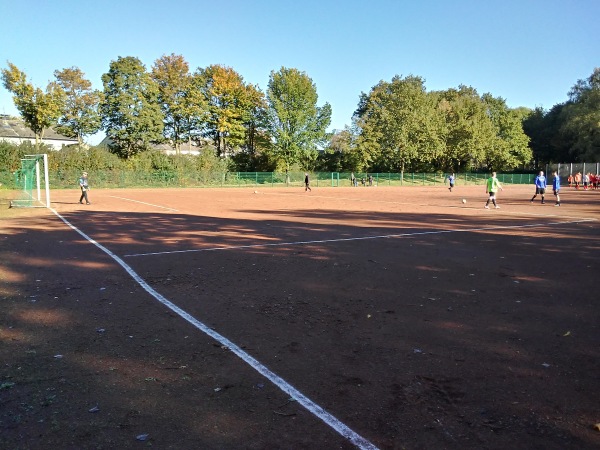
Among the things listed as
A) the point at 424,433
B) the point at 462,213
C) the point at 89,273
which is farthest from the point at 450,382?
the point at 462,213

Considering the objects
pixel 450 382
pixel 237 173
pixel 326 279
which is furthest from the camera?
pixel 237 173

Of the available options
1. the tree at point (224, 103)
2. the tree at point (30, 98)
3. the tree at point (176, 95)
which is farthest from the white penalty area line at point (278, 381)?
the tree at point (224, 103)

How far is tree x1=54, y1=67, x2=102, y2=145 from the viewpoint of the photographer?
177 ft

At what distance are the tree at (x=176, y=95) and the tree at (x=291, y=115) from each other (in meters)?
10.4

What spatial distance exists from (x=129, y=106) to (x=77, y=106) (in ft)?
18.8

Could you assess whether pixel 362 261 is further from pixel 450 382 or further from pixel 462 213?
pixel 462 213

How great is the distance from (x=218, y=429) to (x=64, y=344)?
8.36 ft

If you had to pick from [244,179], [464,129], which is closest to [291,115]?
[244,179]

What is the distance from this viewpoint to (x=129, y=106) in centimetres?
5706

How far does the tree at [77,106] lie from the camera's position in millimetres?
53906

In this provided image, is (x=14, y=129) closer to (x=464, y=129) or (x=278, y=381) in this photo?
(x=464, y=129)

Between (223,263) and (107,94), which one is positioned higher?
(107,94)

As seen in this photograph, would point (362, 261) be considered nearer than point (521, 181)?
Yes

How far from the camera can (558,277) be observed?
8078mm
